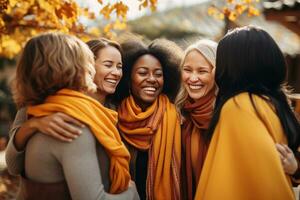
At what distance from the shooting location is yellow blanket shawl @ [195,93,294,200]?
7.57 ft

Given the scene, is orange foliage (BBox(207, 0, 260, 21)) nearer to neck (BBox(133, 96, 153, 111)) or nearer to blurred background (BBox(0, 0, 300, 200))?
blurred background (BBox(0, 0, 300, 200))

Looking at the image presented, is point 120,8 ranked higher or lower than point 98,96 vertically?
higher

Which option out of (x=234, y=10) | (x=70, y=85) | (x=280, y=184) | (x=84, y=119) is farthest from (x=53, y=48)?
(x=234, y=10)

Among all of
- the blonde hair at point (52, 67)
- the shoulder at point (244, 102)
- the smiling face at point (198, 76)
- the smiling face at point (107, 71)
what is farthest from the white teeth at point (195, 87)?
the blonde hair at point (52, 67)

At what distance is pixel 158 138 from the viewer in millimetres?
3436

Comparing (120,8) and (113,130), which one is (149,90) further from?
(113,130)

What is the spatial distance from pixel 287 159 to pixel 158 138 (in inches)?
47.7

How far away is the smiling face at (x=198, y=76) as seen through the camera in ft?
11.0

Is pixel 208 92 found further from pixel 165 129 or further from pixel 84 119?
pixel 84 119

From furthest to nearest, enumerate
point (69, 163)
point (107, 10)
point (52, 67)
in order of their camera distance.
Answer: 1. point (107, 10)
2. point (52, 67)
3. point (69, 163)

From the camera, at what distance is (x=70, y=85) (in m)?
2.31

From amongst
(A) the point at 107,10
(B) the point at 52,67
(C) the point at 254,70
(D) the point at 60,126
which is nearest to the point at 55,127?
(D) the point at 60,126

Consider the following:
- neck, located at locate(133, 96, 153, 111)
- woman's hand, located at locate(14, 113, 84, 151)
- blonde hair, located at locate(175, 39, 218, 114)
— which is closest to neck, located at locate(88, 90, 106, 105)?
neck, located at locate(133, 96, 153, 111)

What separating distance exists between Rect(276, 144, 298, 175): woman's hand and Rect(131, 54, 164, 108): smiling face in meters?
1.41
